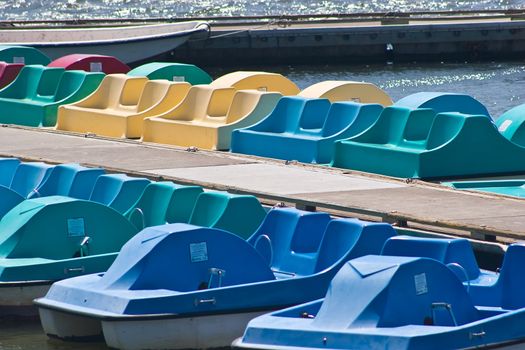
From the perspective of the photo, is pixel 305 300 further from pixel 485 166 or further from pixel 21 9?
pixel 21 9

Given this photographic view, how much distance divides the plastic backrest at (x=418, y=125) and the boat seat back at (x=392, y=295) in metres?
7.05

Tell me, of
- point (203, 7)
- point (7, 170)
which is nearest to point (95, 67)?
point (7, 170)

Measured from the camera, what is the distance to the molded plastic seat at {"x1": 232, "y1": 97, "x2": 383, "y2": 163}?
60.5 ft

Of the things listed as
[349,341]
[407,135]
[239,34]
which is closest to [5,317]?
[349,341]

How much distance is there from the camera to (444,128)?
57.4 feet

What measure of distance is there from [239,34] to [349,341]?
35.0m

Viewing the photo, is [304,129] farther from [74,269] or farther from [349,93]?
[74,269]

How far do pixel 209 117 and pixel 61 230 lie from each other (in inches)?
291

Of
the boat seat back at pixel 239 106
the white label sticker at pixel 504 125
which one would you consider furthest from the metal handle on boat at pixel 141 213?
the white label sticker at pixel 504 125

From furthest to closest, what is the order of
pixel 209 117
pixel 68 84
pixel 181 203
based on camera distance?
1. pixel 68 84
2. pixel 209 117
3. pixel 181 203

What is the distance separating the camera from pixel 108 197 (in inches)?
592

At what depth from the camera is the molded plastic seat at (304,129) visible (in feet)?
60.5

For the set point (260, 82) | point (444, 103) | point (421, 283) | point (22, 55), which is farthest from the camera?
point (22, 55)

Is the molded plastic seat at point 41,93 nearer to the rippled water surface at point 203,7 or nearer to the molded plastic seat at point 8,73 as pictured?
the molded plastic seat at point 8,73
